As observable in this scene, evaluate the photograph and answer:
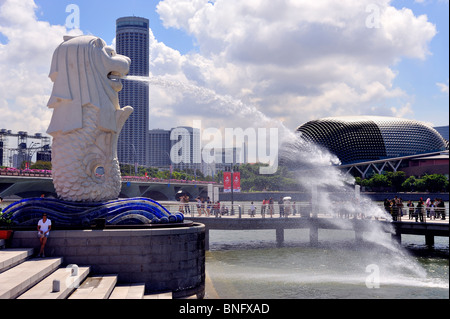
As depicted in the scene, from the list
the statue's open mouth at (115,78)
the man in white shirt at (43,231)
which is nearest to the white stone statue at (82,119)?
the statue's open mouth at (115,78)

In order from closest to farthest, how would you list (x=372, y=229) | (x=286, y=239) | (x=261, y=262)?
(x=261, y=262) < (x=372, y=229) < (x=286, y=239)

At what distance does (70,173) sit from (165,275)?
176 inches

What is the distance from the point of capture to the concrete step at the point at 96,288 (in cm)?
959

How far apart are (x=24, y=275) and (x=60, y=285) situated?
2.54ft

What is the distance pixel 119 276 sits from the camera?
12188 millimetres

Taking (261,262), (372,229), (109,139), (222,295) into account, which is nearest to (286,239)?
(372,229)

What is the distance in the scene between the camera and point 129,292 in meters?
11.0

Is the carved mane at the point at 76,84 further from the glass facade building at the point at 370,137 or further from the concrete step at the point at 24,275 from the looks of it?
the glass facade building at the point at 370,137

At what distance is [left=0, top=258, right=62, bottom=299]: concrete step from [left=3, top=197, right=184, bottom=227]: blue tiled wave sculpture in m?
2.19

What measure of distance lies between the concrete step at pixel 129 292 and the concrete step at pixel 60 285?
32.0 inches

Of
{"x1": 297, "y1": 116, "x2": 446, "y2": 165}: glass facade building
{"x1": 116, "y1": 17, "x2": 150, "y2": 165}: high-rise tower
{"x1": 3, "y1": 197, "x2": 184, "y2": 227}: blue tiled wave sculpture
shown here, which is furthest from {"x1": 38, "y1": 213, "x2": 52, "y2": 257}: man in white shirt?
{"x1": 297, "y1": 116, "x2": 446, "y2": 165}: glass facade building

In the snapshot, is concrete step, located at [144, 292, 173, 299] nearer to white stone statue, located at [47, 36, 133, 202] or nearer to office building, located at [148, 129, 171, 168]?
white stone statue, located at [47, 36, 133, 202]
